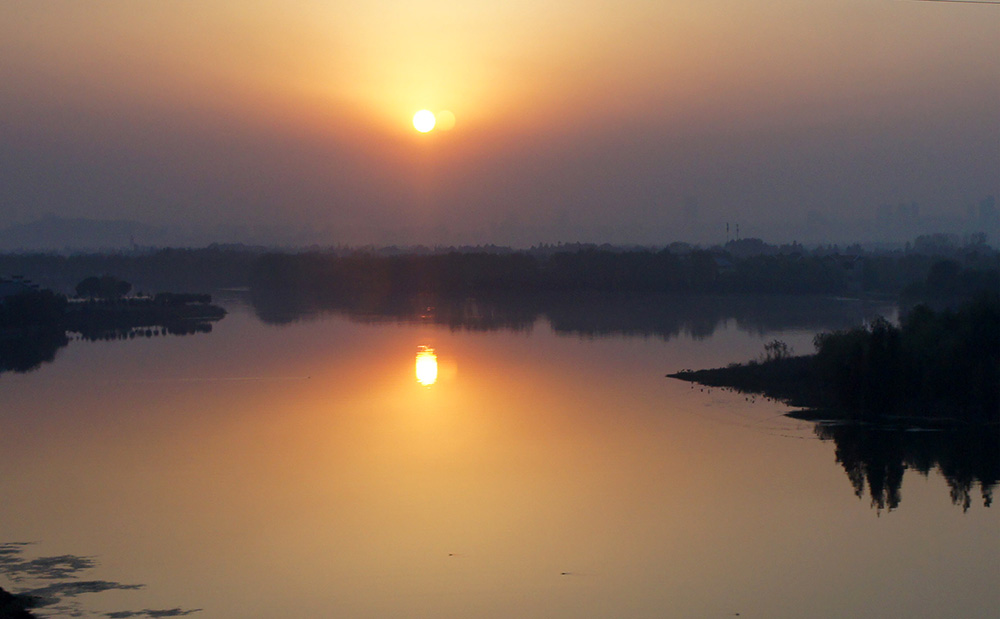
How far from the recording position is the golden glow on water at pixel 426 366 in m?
18.8

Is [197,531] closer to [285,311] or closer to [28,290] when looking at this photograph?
[28,290]

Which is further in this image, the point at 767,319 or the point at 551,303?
the point at 551,303

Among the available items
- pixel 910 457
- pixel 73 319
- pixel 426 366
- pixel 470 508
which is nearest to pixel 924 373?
pixel 910 457

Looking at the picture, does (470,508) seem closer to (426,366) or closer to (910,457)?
(910,457)

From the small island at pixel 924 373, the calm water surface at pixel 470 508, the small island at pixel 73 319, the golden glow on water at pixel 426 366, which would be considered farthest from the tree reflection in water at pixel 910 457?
the small island at pixel 73 319

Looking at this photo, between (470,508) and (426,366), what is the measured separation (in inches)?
433

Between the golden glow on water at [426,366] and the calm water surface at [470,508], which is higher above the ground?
the golden glow on water at [426,366]

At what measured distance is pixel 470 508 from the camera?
9789 mm

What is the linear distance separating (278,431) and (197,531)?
482 centimetres

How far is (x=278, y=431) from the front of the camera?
13.8m

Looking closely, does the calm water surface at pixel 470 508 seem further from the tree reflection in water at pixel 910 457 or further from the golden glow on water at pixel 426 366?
the golden glow on water at pixel 426 366

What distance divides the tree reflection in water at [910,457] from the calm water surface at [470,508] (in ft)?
0.55

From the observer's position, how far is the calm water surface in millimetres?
7605

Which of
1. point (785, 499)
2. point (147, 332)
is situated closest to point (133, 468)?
point (785, 499)
